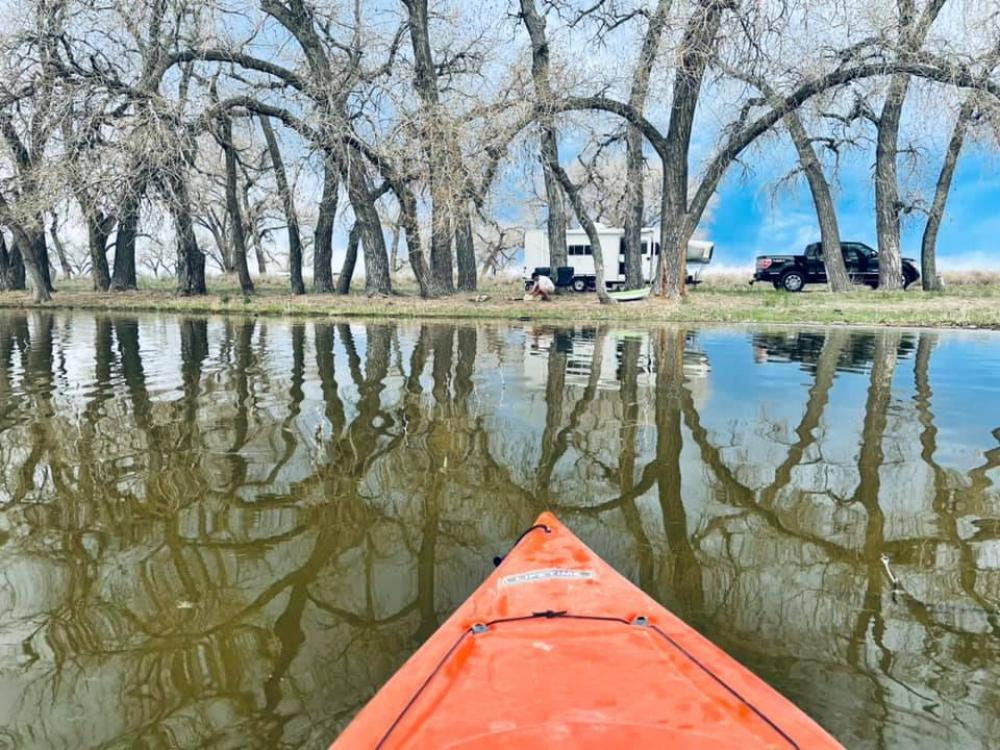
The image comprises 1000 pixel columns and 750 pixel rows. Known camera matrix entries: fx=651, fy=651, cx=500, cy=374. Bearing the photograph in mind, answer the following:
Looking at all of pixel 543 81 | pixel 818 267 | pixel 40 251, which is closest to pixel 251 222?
pixel 40 251

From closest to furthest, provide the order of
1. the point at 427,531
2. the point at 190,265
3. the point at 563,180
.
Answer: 1. the point at 427,531
2. the point at 563,180
3. the point at 190,265

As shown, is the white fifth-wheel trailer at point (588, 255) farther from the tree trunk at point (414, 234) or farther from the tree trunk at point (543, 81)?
the tree trunk at point (414, 234)

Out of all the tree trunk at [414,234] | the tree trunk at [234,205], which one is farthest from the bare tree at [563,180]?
the tree trunk at [234,205]

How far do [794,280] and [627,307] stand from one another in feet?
39.3

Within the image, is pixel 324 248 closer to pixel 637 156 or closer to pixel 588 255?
pixel 637 156

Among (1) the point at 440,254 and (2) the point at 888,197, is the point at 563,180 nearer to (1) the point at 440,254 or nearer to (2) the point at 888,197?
(1) the point at 440,254

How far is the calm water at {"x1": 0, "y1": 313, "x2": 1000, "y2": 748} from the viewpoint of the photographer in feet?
8.43

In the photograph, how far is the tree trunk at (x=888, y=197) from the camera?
23.6 metres

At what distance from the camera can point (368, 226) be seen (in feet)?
72.6

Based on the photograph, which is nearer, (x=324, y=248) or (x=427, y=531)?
(x=427, y=531)

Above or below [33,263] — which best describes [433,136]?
above

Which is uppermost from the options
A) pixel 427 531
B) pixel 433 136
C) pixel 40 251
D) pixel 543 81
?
pixel 543 81

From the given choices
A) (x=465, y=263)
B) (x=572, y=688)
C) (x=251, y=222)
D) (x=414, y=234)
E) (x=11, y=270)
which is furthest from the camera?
(x=251, y=222)

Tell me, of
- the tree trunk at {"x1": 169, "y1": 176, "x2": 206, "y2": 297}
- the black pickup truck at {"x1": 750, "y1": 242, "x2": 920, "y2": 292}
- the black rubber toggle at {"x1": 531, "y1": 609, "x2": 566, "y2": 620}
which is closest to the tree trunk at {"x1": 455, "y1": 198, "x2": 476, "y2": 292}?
the tree trunk at {"x1": 169, "y1": 176, "x2": 206, "y2": 297}
